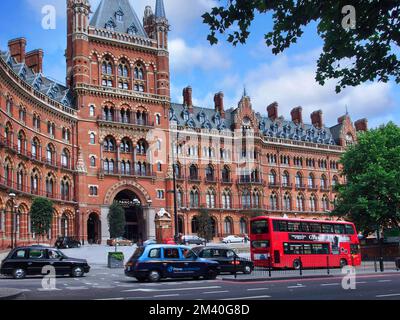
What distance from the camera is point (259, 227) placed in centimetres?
3772

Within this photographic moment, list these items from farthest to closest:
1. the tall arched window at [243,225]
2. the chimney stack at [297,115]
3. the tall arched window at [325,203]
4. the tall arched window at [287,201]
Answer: the chimney stack at [297,115] < the tall arched window at [325,203] < the tall arched window at [287,201] < the tall arched window at [243,225]

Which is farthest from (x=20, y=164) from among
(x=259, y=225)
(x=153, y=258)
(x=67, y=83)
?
(x=153, y=258)

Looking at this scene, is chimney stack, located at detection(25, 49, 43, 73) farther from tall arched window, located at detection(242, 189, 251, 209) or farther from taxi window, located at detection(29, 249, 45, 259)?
taxi window, located at detection(29, 249, 45, 259)

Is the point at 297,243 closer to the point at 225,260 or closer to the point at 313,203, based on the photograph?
the point at 225,260

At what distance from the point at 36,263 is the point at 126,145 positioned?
1763 inches

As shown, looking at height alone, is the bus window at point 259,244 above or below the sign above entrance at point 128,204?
below

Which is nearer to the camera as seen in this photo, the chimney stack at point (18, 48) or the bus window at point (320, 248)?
the bus window at point (320, 248)

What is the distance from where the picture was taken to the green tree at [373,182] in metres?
50.2

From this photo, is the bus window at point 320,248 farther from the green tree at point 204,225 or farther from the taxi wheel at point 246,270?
the green tree at point 204,225

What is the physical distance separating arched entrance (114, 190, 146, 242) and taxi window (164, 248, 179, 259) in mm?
44595

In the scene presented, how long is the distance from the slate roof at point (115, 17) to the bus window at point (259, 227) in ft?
151

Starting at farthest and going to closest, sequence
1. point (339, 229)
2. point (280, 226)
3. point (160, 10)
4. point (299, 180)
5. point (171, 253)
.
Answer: point (299, 180) < point (160, 10) < point (339, 229) < point (280, 226) < point (171, 253)

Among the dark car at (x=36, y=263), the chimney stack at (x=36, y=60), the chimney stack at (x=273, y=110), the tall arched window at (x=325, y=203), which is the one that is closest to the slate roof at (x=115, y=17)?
the chimney stack at (x=36, y=60)

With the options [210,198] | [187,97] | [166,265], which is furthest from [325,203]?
[166,265]
